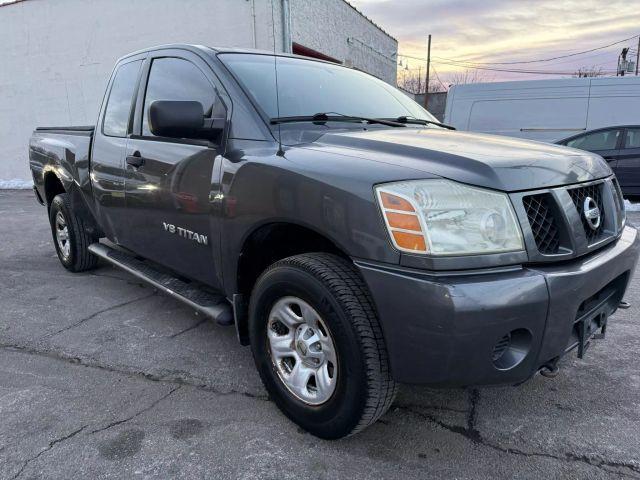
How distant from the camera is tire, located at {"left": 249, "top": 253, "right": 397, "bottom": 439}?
6.65 ft

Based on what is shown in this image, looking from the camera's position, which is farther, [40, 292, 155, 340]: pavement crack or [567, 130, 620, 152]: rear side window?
[567, 130, 620, 152]: rear side window

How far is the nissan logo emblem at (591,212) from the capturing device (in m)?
2.23

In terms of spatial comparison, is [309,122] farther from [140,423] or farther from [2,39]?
[2,39]

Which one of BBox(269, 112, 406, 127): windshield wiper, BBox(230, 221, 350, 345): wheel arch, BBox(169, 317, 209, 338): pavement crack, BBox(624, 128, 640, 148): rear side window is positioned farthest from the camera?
BBox(624, 128, 640, 148): rear side window

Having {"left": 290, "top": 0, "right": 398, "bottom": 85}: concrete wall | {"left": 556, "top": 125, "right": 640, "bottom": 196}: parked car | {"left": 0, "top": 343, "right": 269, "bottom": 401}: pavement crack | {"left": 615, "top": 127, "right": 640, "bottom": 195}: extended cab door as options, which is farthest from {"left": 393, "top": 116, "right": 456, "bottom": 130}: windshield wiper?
{"left": 290, "top": 0, "right": 398, "bottom": 85}: concrete wall

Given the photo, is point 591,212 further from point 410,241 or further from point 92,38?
point 92,38

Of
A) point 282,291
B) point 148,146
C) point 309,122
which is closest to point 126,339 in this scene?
point 148,146

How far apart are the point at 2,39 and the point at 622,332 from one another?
56.0ft

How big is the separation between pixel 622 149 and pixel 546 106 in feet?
8.68

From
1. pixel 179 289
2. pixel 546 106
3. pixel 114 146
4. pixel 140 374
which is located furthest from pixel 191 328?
pixel 546 106

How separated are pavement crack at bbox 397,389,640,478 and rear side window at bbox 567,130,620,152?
812 cm

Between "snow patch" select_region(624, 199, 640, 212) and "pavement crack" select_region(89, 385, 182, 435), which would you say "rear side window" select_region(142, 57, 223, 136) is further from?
"snow patch" select_region(624, 199, 640, 212)

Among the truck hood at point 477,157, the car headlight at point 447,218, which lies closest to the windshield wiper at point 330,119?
the truck hood at point 477,157

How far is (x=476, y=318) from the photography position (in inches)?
71.7
